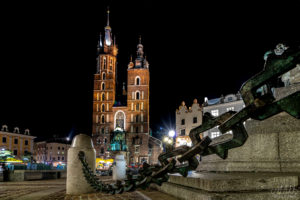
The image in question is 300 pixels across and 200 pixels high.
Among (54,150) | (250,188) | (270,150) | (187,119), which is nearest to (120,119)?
(187,119)

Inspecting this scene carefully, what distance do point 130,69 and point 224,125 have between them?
69655mm

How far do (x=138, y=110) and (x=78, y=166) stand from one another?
61.6 m

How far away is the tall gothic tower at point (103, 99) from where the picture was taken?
6712 centimetres

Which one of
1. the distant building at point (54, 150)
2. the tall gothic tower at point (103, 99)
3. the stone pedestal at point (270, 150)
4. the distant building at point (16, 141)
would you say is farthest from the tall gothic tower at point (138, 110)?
the stone pedestal at point (270, 150)

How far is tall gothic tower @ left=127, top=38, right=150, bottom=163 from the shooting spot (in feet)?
216

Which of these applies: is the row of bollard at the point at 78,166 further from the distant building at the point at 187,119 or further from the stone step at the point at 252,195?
the distant building at the point at 187,119

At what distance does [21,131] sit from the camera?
207 feet

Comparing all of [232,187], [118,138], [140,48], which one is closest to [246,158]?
[232,187]

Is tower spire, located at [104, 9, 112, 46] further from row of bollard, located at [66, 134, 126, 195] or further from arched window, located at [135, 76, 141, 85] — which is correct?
row of bollard, located at [66, 134, 126, 195]

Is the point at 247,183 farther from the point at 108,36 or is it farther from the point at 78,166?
the point at 108,36

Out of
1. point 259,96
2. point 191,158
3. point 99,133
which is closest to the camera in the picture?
point 259,96

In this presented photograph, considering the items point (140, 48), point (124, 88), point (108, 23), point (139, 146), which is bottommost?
point (139, 146)

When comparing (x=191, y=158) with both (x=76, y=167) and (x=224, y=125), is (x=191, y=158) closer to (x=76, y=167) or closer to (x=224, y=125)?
(x=224, y=125)

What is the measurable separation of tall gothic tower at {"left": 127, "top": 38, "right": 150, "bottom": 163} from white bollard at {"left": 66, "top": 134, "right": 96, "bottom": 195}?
5952 cm
